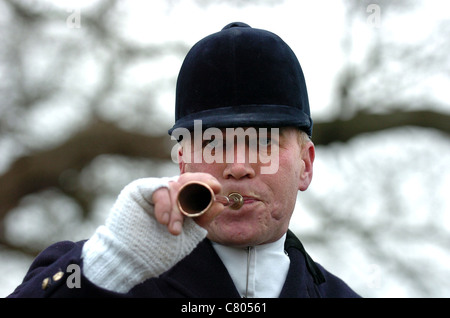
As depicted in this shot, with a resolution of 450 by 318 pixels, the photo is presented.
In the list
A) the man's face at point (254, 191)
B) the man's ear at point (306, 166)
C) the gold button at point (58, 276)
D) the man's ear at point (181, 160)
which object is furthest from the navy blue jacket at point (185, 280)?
the man's ear at point (181, 160)

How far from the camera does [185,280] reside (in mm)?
2762

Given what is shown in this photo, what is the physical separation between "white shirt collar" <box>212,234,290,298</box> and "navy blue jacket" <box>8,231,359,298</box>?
0.03 meters

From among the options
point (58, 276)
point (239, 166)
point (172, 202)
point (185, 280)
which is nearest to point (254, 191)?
point (239, 166)

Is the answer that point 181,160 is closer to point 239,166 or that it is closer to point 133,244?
point 239,166

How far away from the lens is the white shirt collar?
9.24ft

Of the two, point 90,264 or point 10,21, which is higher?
point 10,21

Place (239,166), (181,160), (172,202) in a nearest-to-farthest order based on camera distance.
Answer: (172,202) → (239,166) → (181,160)

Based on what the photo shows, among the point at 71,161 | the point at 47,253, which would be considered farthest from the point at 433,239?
the point at 47,253

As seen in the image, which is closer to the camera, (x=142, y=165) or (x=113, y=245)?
(x=113, y=245)

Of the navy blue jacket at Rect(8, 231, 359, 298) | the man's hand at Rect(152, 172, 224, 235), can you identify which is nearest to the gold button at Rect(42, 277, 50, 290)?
the navy blue jacket at Rect(8, 231, 359, 298)

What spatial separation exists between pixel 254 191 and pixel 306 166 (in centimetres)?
39

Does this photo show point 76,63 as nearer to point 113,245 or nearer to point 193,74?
point 193,74

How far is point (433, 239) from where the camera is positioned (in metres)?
7.36
